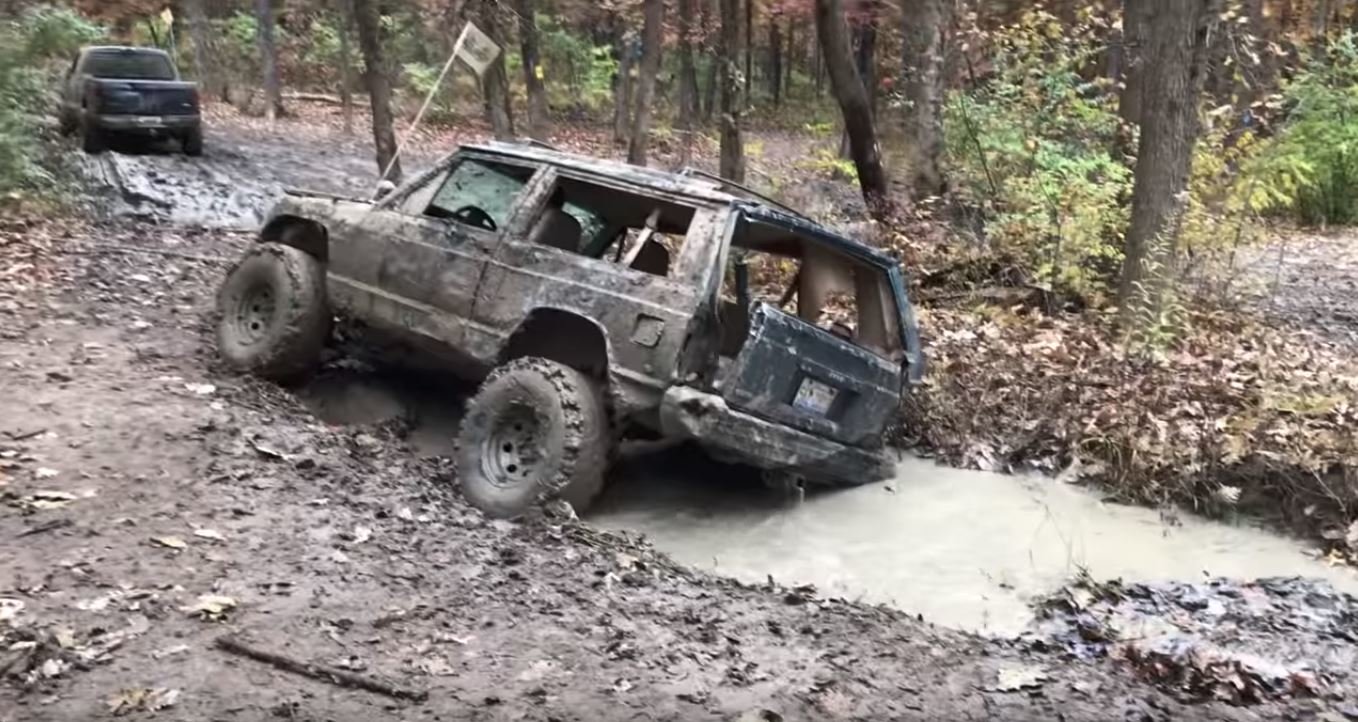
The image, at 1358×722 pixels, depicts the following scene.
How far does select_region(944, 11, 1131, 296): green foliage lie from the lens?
1173 centimetres

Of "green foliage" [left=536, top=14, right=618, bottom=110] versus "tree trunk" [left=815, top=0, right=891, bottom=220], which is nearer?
"tree trunk" [left=815, top=0, right=891, bottom=220]

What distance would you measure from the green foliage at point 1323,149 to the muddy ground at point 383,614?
559 inches

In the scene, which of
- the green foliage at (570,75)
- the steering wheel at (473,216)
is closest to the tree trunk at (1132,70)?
the steering wheel at (473,216)

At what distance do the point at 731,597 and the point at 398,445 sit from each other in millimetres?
2988

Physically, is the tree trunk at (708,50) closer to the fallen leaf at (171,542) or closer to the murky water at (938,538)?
the murky water at (938,538)

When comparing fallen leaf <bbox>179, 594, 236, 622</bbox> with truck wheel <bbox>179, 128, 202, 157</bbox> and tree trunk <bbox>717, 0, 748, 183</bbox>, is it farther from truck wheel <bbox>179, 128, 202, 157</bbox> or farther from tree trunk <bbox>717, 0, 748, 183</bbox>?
truck wheel <bbox>179, 128, 202, 157</bbox>

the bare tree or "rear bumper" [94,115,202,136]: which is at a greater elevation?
the bare tree

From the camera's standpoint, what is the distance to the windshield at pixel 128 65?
1834cm

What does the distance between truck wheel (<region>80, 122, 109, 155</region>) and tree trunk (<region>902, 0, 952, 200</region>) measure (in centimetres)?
1153

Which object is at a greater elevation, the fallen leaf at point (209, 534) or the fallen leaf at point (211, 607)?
the fallen leaf at point (211, 607)

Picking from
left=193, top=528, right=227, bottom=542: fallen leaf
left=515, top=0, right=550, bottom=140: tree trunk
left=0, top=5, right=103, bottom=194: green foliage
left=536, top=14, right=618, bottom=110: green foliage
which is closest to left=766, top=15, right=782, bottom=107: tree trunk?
left=536, top=14, right=618, bottom=110: green foliage

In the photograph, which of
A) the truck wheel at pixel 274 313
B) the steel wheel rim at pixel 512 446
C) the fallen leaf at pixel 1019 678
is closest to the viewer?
the fallen leaf at pixel 1019 678

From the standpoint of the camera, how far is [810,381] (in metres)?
6.96

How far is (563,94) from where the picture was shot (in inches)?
1439
